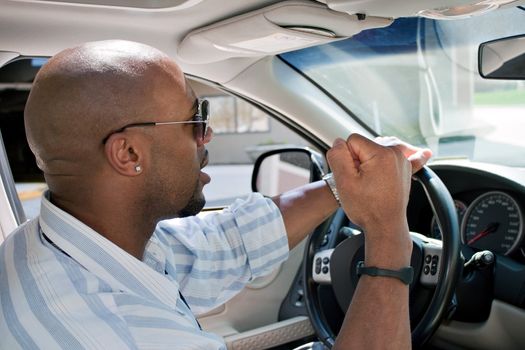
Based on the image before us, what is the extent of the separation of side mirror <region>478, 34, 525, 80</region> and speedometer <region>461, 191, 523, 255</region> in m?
0.50

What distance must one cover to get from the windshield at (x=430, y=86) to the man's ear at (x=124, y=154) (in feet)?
4.32

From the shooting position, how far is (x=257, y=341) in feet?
8.68

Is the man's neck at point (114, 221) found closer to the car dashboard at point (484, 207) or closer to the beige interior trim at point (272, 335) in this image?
the car dashboard at point (484, 207)

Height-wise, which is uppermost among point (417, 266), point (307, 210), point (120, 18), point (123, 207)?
point (120, 18)

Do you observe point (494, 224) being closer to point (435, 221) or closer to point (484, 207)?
point (484, 207)

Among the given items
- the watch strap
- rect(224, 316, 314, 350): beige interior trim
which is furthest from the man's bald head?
rect(224, 316, 314, 350): beige interior trim

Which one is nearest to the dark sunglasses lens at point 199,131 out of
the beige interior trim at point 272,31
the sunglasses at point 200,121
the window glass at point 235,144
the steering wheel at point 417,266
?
the sunglasses at point 200,121

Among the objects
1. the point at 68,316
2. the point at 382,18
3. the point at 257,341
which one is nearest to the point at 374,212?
the point at 382,18

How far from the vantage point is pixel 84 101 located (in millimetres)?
1198

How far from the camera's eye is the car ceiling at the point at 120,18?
1653 mm

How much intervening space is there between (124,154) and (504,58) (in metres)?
1.11

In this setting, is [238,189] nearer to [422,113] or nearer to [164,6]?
[422,113]

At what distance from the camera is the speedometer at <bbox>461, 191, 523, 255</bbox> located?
2.01 m

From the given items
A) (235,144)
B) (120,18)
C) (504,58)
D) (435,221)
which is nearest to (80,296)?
(120,18)
